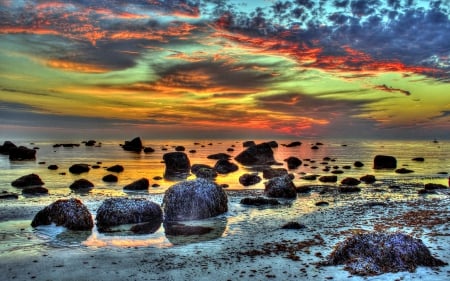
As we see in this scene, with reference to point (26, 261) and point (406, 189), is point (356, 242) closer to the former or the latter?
point (26, 261)

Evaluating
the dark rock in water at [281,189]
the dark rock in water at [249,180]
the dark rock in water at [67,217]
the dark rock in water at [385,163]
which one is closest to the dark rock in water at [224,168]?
the dark rock in water at [249,180]

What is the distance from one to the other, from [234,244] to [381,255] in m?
4.89

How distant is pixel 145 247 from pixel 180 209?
4832 millimetres

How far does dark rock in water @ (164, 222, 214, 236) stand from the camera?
15328 mm

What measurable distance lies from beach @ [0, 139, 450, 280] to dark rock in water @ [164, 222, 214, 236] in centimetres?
35

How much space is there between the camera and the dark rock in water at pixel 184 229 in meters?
15.3

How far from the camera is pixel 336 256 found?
11.2 metres

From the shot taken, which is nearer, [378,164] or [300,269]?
[300,269]

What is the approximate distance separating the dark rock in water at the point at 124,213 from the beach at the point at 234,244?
1.09 m

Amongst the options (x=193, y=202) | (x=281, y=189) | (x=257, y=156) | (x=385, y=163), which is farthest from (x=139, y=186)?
(x=385, y=163)

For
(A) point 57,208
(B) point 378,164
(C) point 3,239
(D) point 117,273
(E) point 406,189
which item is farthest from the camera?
(B) point 378,164

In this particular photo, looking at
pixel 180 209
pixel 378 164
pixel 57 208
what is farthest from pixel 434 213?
pixel 378 164

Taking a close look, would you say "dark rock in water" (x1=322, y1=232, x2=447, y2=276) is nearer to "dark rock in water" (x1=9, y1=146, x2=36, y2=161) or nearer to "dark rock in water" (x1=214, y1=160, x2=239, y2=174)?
"dark rock in water" (x1=214, y1=160, x2=239, y2=174)

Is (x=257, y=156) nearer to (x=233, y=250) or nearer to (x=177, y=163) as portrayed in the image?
(x=177, y=163)
